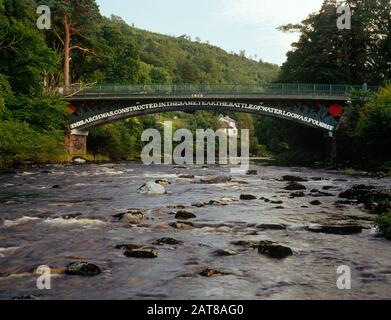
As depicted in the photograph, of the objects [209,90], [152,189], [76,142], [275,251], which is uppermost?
[209,90]

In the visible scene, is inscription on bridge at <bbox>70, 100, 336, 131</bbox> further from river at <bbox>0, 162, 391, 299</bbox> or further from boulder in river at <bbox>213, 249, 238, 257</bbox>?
boulder in river at <bbox>213, 249, 238, 257</bbox>

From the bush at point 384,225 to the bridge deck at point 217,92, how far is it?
38370 millimetres

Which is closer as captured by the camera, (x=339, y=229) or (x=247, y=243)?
(x=247, y=243)

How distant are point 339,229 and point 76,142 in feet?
154

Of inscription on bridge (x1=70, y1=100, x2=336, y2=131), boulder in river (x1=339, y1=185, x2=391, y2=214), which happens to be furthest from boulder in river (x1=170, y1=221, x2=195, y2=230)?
inscription on bridge (x1=70, y1=100, x2=336, y2=131)

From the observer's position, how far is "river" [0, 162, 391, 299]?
934 cm

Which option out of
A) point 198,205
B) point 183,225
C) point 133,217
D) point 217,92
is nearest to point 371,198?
point 198,205

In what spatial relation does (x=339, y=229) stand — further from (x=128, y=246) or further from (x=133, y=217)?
(x=133, y=217)

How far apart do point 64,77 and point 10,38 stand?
16792 millimetres

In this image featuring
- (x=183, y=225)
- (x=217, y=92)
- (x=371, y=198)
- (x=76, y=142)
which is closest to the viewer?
(x=183, y=225)

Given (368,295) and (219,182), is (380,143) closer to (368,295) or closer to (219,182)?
(219,182)

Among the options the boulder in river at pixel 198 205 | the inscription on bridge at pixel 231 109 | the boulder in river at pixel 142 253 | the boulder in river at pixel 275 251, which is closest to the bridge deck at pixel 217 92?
the inscription on bridge at pixel 231 109

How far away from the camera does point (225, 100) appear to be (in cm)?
5372
